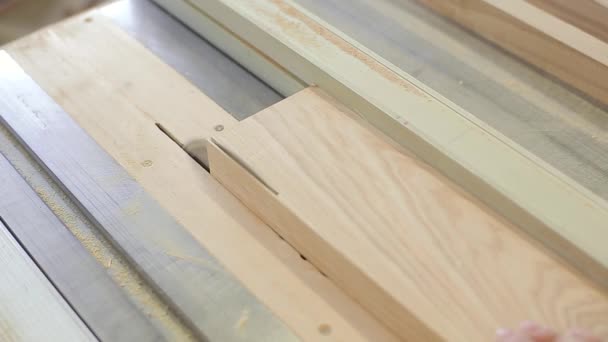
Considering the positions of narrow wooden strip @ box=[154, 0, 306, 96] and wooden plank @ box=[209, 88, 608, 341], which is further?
narrow wooden strip @ box=[154, 0, 306, 96]

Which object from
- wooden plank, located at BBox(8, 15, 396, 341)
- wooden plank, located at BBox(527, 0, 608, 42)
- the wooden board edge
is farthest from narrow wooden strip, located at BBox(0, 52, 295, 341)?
wooden plank, located at BBox(527, 0, 608, 42)

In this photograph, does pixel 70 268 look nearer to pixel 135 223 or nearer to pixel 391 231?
pixel 135 223

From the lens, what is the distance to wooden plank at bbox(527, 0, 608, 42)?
146 centimetres

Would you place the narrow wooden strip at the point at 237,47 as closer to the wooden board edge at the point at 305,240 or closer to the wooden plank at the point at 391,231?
the wooden plank at the point at 391,231

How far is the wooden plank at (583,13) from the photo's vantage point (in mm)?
1464

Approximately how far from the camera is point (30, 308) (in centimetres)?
107

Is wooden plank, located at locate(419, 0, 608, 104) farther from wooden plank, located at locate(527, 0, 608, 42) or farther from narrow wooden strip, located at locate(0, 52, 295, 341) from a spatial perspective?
narrow wooden strip, located at locate(0, 52, 295, 341)

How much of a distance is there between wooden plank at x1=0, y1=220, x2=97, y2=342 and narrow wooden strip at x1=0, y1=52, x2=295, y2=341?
141 mm

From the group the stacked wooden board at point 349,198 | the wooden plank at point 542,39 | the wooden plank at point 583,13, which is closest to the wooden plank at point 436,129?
the stacked wooden board at point 349,198

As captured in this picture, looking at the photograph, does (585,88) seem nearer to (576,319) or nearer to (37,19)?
(576,319)

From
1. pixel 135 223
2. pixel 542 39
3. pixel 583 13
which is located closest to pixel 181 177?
pixel 135 223

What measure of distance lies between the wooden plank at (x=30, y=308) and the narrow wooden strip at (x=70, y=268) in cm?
1

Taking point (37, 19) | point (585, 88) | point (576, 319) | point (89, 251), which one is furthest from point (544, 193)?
point (37, 19)

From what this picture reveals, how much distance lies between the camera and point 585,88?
1.45 meters
